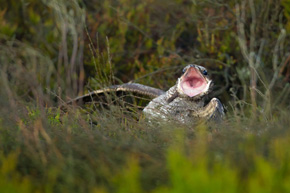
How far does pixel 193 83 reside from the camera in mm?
4926

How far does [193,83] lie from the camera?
16.2ft

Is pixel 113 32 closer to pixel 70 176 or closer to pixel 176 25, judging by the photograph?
pixel 176 25

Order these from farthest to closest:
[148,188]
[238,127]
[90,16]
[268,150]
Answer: [90,16] < [238,127] < [268,150] < [148,188]

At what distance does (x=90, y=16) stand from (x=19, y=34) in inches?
44.6

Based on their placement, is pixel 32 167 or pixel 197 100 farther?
pixel 197 100

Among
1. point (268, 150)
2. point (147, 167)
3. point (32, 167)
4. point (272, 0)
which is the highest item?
point (272, 0)

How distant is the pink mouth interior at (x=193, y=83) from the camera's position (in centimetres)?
482

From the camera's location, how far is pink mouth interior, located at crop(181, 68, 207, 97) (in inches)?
190

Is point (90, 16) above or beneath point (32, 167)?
above

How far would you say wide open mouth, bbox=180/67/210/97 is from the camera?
482 cm

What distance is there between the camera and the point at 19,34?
8.55 metres

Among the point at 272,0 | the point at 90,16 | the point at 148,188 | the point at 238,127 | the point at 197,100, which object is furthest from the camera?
the point at 90,16

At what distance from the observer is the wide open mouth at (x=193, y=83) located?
15.8 ft

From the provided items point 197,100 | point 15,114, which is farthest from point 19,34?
point 15,114
